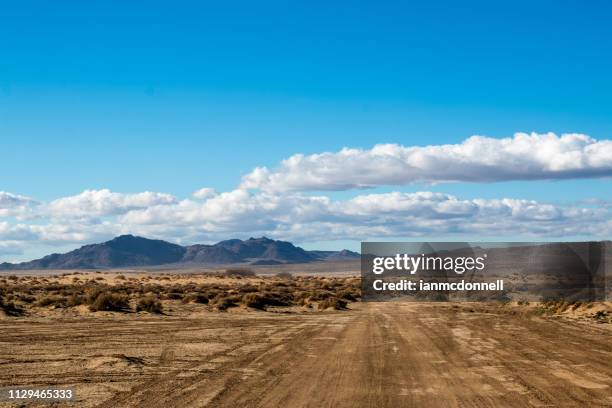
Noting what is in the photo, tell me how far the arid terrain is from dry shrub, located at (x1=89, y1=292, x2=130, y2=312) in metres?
2.57

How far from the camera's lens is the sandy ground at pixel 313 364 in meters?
13.3

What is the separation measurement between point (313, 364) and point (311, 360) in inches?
32.8

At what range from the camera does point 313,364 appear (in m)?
17.8

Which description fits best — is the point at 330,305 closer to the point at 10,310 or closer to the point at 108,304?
the point at 108,304

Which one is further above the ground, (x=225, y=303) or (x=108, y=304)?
(x=108, y=304)

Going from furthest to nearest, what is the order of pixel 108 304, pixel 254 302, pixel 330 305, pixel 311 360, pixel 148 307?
pixel 330 305
pixel 254 302
pixel 108 304
pixel 148 307
pixel 311 360

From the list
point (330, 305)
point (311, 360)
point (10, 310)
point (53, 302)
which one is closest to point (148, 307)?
point (53, 302)

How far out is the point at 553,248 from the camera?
10050cm

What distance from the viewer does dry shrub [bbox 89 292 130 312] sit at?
37812mm

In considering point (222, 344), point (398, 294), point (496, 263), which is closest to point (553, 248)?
point (496, 263)

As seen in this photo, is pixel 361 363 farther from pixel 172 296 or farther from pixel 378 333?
pixel 172 296

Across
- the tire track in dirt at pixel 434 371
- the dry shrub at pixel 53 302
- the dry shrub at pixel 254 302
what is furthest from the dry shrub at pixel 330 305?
the tire track in dirt at pixel 434 371

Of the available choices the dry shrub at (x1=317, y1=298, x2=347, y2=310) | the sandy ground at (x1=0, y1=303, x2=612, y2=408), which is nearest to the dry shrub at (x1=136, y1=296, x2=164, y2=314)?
the sandy ground at (x1=0, y1=303, x2=612, y2=408)

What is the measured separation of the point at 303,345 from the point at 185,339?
4476mm
